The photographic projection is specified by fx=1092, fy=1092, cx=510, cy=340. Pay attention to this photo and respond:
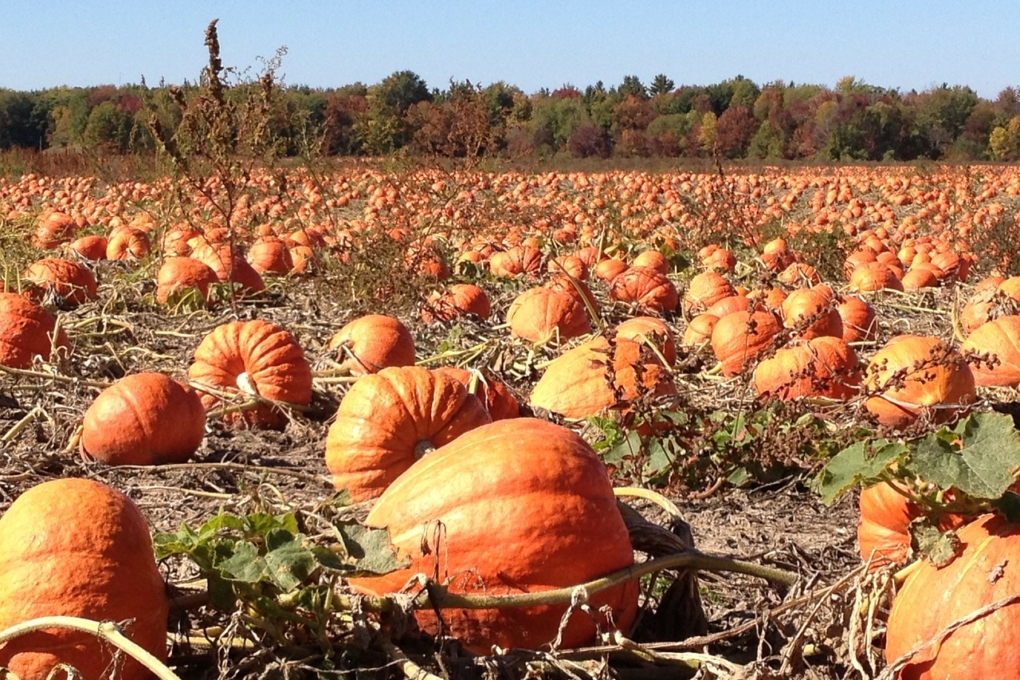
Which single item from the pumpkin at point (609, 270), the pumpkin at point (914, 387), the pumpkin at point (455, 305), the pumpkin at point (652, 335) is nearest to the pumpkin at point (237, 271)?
the pumpkin at point (455, 305)

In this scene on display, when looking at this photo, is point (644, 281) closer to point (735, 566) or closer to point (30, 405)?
point (30, 405)

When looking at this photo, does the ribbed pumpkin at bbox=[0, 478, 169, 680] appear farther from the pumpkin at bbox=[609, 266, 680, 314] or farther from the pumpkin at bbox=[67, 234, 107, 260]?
the pumpkin at bbox=[67, 234, 107, 260]

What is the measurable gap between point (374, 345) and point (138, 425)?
1343 millimetres

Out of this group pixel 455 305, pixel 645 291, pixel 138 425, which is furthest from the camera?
pixel 645 291

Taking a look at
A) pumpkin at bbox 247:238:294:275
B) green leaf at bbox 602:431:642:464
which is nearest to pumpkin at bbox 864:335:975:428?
green leaf at bbox 602:431:642:464

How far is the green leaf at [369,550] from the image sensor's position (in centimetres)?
193

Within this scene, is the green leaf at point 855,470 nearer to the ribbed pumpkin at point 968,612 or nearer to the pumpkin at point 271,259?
the ribbed pumpkin at point 968,612

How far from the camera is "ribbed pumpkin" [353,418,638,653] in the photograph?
85.4 inches

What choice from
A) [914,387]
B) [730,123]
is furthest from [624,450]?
[730,123]

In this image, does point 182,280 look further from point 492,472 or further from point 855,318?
point 492,472

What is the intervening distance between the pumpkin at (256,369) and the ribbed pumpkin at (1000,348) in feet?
10.2

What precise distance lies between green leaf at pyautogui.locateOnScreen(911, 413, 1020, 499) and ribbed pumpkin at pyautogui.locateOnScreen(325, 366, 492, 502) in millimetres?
1732

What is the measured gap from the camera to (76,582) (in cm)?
196

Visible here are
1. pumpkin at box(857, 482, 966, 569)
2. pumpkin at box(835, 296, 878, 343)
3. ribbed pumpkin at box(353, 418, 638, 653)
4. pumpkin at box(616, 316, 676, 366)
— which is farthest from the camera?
pumpkin at box(835, 296, 878, 343)
